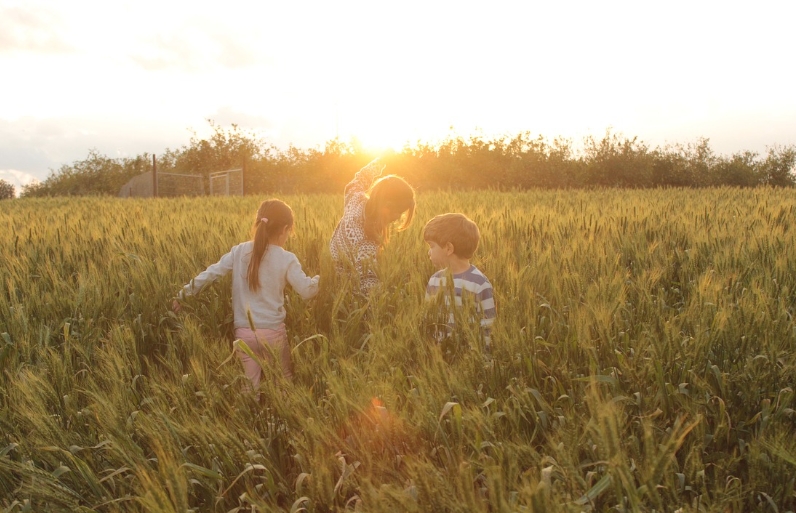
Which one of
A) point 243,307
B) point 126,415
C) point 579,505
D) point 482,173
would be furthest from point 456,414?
point 482,173

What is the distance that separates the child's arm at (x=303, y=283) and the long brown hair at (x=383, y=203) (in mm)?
795

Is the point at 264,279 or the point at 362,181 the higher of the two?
the point at 362,181

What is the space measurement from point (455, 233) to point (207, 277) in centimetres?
124

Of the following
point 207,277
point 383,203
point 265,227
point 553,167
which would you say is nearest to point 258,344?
point 207,277

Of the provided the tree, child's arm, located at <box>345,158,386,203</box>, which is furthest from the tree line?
the tree

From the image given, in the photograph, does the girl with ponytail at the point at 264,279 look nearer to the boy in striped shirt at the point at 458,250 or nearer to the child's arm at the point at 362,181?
the boy in striped shirt at the point at 458,250

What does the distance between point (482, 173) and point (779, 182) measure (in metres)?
10.6

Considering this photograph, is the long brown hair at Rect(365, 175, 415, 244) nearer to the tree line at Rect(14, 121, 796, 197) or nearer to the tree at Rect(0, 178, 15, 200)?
the tree line at Rect(14, 121, 796, 197)

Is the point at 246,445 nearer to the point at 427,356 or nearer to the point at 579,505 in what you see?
the point at 427,356

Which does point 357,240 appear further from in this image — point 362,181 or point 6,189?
point 6,189

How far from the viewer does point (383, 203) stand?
3.79 meters

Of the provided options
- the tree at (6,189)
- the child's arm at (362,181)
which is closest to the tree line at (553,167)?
the child's arm at (362,181)

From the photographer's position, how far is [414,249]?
3473mm

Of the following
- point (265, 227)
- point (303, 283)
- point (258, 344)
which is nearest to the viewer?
point (258, 344)
